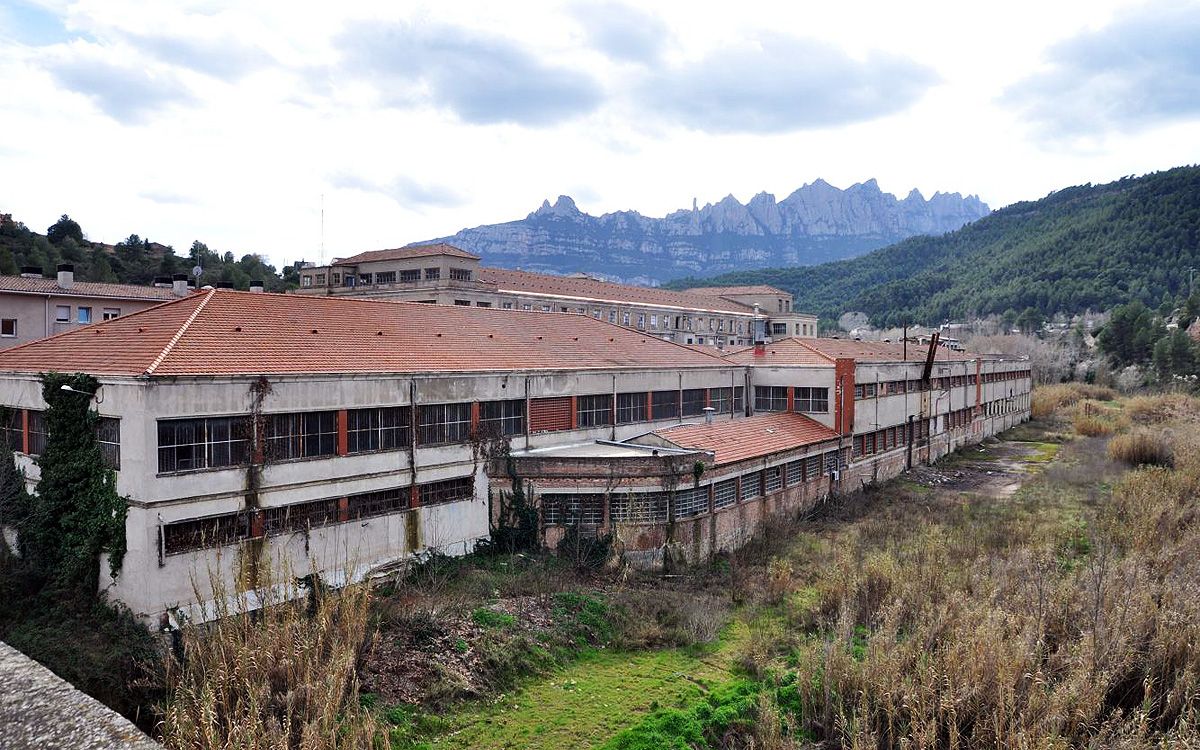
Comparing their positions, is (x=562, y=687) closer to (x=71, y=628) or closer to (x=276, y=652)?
(x=276, y=652)

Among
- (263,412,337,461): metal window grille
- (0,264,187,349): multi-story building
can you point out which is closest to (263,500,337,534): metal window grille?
(263,412,337,461): metal window grille

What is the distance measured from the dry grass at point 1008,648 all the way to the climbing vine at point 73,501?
47.2 feet

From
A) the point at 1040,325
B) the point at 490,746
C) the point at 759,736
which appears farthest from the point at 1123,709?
the point at 1040,325

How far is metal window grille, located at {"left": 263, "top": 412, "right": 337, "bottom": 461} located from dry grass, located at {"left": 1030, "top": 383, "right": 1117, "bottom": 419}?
66.0m

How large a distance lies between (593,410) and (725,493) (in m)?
6.07

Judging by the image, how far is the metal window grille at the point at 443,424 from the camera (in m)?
21.7

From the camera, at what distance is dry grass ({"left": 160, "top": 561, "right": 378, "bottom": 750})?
9781 millimetres

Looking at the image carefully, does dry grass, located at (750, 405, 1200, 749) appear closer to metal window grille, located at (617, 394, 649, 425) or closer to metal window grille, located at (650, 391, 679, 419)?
metal window grille, located at (617, 394, 649, 425)

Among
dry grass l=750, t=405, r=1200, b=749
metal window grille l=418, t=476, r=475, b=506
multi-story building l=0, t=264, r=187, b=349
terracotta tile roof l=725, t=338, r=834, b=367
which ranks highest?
multi-story building l=0, t=264, r=187, b=349

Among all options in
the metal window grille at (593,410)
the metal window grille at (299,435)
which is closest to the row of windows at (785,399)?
the metal window grille at (593,410)

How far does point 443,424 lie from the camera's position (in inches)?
875

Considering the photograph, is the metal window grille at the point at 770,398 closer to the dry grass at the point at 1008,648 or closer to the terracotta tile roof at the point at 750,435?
the terracotta tile roof at the point at 750,435

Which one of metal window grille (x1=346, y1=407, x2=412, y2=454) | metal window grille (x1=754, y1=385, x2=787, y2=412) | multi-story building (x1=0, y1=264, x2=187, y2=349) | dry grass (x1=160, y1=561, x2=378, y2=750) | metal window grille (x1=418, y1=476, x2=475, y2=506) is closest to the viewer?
dry grass (x1=160, y1=561, x2=378, y2=750)

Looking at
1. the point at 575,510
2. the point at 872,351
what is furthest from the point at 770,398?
the point at 575,510
